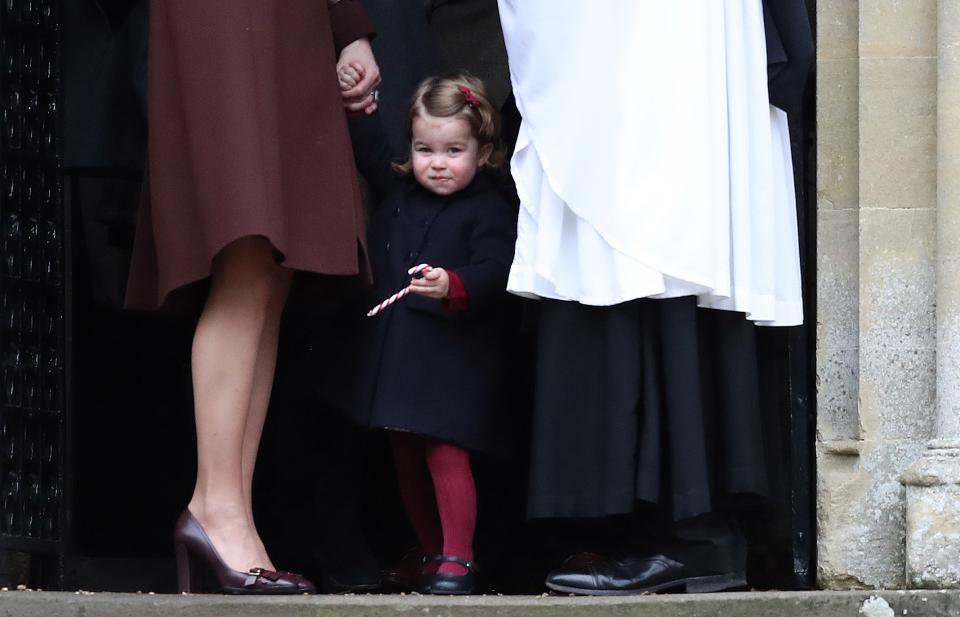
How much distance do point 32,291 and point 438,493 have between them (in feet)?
3.45

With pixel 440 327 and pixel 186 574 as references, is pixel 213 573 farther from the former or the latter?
pixel 440 327

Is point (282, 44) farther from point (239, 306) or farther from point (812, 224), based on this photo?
point (812, 224)

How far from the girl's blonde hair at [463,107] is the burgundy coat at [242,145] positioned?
Result: 1.12 feet

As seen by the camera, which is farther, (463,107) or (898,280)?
(463,107)

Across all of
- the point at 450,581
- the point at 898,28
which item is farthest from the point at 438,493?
the point at 898,28

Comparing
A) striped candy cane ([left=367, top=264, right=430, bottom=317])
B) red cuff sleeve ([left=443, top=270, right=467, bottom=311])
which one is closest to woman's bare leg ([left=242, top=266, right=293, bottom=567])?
striped candy cane ([left=367, top=264, right=430, bottom=317])

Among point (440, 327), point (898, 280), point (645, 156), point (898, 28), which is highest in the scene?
point (898, 28)

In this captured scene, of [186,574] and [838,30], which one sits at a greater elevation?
[838,30]

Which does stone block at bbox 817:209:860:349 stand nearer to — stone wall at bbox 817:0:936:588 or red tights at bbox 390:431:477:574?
stone wall at bbox 817:0:936:588

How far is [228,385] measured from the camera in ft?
13.9

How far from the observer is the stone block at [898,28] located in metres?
4.52

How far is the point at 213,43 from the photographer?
4195 millimetres

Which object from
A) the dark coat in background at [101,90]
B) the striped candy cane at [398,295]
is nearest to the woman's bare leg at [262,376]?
the striped candy cane at [398,295]

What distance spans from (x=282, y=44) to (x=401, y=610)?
1182 millimetres
